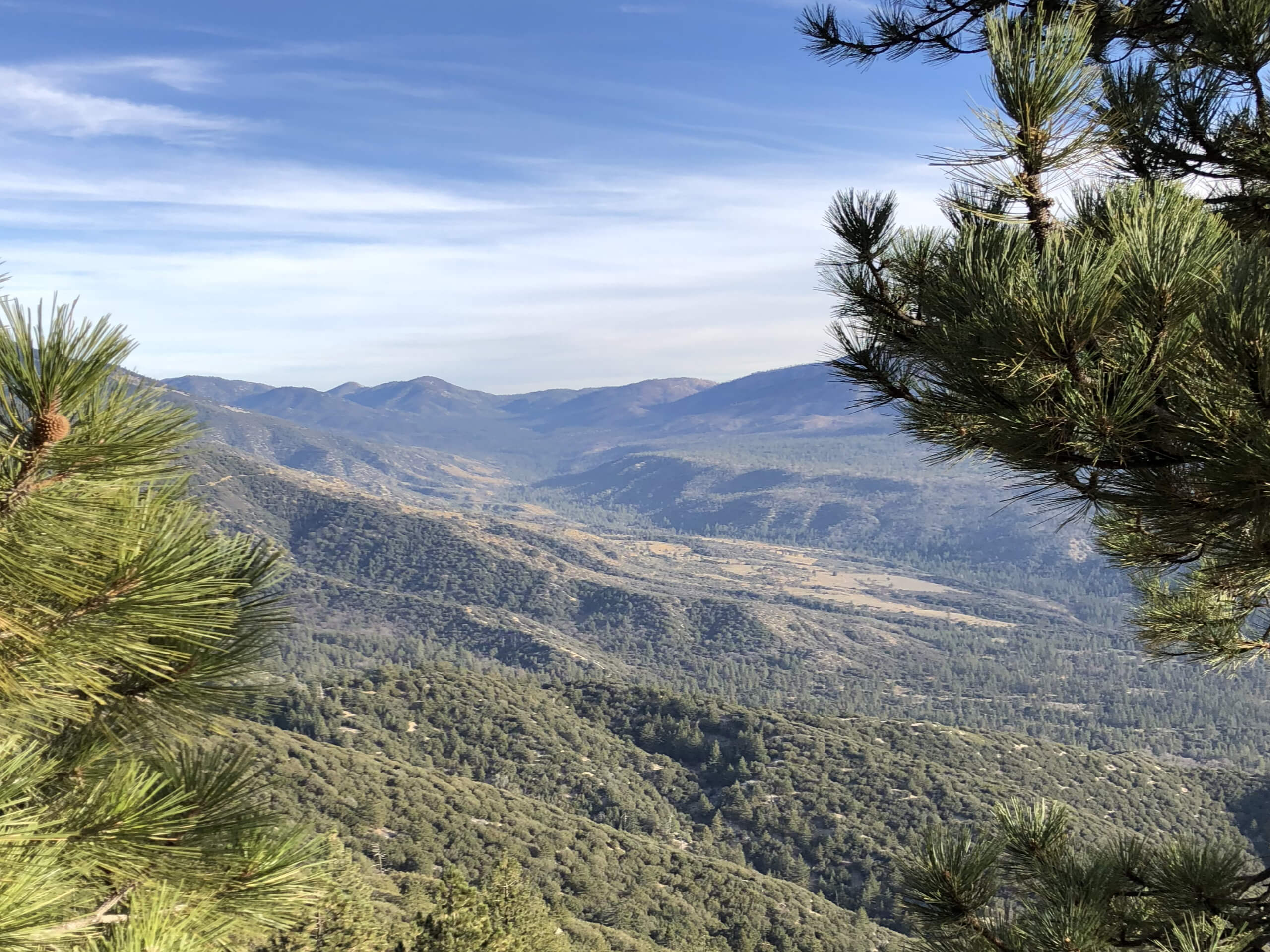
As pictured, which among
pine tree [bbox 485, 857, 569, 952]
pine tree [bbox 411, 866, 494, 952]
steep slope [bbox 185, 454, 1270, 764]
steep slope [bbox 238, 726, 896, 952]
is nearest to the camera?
pine tree [bbox 411, 866, 494, 952]

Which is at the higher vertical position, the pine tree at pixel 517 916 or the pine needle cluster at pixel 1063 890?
the pine needle cluster at pixel 1063 890

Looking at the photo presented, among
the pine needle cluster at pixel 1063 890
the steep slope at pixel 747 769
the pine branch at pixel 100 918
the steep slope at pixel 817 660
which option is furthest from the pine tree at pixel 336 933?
the steep slope at pixel 817 660

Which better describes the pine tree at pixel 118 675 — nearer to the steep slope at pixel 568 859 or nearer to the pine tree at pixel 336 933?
the pine tree at pixel 336 933

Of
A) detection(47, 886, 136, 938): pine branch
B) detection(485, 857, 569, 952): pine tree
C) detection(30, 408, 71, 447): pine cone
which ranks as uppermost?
detection(30, 408, 71, 447): pine cone

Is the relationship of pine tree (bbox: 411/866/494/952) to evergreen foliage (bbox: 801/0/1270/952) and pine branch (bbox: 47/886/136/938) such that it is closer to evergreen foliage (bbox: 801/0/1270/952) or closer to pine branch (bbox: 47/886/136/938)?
evergreen foliage (bbox: 801/0/1270/952)

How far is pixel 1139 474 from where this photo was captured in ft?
9.20

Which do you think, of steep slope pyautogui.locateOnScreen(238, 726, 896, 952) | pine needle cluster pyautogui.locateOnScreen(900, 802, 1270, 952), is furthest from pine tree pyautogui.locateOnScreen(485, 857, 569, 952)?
pine needle cluster pyautogui.locateOnScreen(900, 802, 1270, 952)

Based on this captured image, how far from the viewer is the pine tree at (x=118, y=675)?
5.65 ft

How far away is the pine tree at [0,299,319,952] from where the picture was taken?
5.65 ft

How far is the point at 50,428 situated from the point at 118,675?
1262 mm

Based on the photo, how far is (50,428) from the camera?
1.65 meters

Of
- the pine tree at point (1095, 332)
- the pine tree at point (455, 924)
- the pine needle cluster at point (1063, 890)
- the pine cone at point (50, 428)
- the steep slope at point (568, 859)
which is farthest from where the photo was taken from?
the steep slope at point (568, 859)

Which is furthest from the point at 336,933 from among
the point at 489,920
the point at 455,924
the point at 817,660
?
the point at 817,660

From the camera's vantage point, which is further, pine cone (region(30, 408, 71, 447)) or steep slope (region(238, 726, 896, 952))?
steep slope (region(238, 726, 896, 952))
